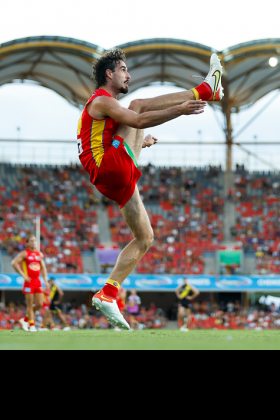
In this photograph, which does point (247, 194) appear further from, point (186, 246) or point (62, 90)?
point (62, 90)

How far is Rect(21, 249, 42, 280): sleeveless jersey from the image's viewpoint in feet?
40.8

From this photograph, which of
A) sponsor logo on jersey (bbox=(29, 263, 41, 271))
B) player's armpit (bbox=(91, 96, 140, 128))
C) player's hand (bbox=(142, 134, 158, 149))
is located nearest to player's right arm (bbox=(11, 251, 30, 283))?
sponsor logo on jersey (bbox=(29, 263, 41, 271))

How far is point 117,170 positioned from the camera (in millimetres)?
4809

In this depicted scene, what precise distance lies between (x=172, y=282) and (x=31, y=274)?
1567 centimetres

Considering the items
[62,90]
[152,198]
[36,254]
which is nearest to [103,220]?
[152,198]

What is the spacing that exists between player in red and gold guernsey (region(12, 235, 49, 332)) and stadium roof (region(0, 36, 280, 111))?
18965mm

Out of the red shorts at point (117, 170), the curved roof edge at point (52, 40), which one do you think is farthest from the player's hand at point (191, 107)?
the curved roof edge at point (52, 40)

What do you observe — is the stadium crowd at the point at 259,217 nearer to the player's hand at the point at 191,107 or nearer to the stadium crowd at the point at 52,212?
the stadium crowd at the point at 52,212

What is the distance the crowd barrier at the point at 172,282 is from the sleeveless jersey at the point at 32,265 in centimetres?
1430

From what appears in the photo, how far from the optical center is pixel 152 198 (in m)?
37.0

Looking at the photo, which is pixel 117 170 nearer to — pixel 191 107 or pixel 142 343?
pixel 191 107

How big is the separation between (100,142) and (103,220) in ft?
98.5

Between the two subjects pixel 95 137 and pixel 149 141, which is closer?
pixel 95 137

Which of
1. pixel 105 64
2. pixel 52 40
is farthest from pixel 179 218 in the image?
pixel 105 64
